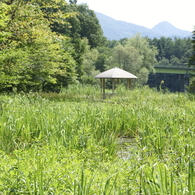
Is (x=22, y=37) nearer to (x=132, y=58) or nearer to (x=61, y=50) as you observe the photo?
(x=61, y=50)

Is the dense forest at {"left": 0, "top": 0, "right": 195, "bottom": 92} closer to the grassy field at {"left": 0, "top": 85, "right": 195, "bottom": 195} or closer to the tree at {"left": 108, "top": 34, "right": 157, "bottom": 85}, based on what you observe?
the tree at {"left": 108, "top": 34, "right": 157, "bottom": 85}

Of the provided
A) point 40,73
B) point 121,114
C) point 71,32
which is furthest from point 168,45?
point 121,114

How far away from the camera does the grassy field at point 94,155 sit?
235 centimetres

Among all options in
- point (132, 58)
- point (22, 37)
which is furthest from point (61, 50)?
point (132, 58)

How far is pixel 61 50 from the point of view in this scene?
14.8 metres

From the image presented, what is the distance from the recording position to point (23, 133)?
16.5 feet

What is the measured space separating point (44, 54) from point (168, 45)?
73590 mm

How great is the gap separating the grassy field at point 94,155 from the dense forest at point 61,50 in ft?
9.78

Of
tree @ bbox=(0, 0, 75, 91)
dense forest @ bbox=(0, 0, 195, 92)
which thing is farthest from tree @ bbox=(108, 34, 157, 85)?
tree @ bbox=(0, 0, 75, 91)

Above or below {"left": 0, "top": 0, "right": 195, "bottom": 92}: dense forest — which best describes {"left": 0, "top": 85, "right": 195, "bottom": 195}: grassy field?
below

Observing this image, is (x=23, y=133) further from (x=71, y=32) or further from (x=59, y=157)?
(x=71, y=32)

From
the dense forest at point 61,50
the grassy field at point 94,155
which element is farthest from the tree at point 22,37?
the grassy field at point 94,155

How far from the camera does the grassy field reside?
2.35 m

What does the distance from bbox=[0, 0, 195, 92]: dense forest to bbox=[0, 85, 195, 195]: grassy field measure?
298cm
